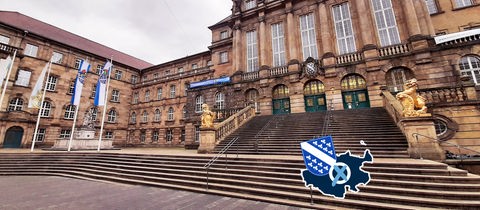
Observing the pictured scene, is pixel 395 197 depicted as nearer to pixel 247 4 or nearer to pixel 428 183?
pixel 428 183

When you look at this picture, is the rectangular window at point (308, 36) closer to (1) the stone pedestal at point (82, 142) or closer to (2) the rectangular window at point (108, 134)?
(1) the stone pedestal at point (82, 142)

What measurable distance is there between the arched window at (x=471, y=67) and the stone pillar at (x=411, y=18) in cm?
363

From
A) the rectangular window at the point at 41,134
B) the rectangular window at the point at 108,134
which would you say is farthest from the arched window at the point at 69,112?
the rectangular window at the point at 108,134

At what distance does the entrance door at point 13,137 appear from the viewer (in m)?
21.6

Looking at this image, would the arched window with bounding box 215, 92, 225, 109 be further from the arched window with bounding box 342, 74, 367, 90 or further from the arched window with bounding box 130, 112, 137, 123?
the arched window with bounding box 130, 112, 137, 123

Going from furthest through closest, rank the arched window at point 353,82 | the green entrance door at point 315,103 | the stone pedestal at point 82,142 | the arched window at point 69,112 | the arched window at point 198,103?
the arched window at point 69,112 < the arched window at point 198,103 < the green entrance door at point 315,103 < the stone pedestal at point 82,142 < the arched window at point 353,82

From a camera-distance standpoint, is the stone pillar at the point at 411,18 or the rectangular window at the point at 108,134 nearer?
the stone pillar at the point at 411,18

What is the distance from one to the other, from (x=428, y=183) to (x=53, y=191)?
11758mm

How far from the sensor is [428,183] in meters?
5.06

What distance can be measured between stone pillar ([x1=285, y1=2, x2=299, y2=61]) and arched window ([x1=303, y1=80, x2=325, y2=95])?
10.8ft

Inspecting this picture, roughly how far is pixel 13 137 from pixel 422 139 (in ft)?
119

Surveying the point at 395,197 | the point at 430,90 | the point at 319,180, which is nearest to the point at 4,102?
the point at 319,180

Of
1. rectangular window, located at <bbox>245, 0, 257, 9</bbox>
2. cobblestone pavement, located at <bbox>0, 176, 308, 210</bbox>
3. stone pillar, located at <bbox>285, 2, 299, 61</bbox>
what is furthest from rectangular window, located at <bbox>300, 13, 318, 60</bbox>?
cobblestone pavement, located at <bbox>0, 176, 308, 210</bbox>

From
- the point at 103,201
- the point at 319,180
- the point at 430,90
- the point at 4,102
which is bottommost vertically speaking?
the point at 103,201
